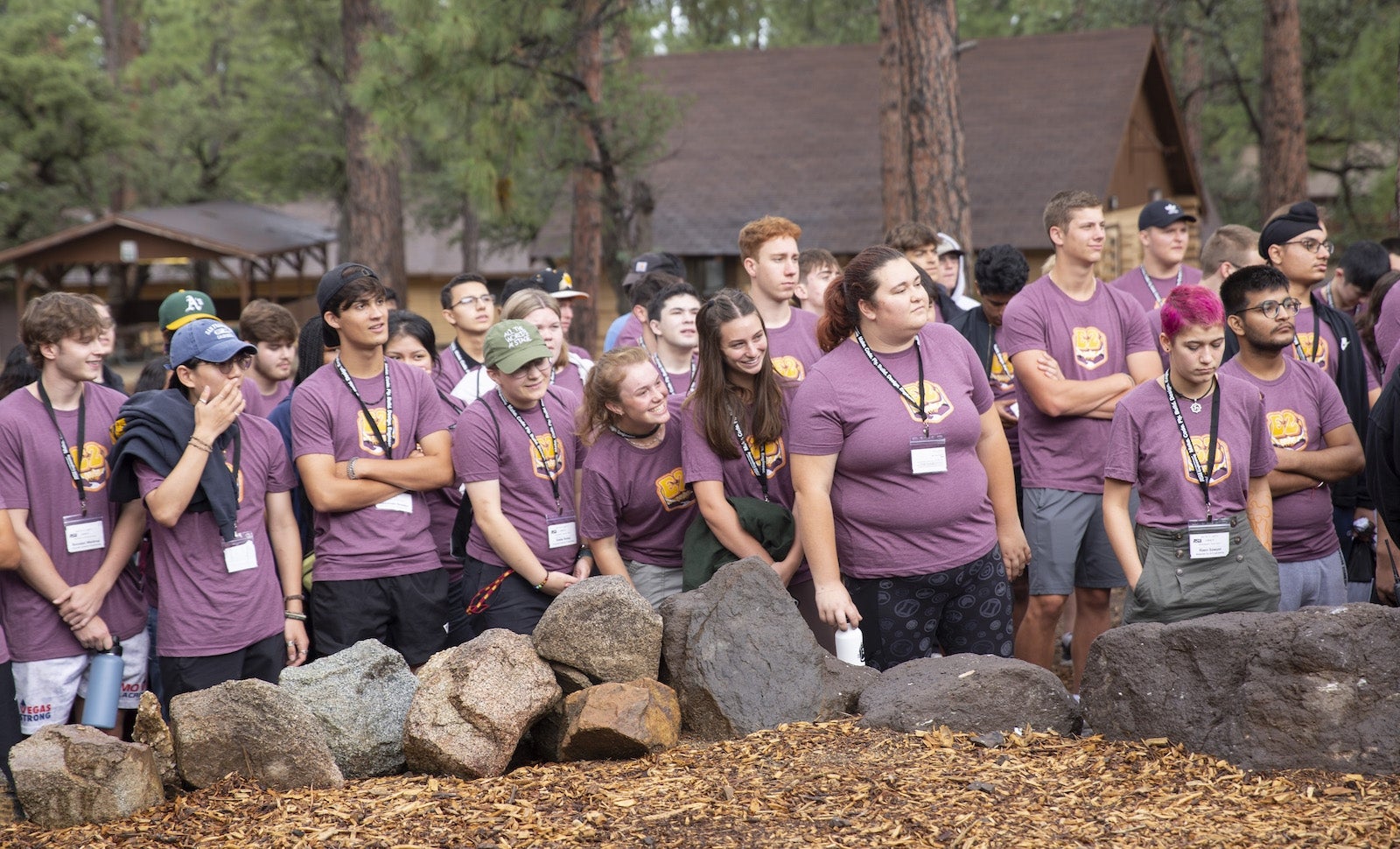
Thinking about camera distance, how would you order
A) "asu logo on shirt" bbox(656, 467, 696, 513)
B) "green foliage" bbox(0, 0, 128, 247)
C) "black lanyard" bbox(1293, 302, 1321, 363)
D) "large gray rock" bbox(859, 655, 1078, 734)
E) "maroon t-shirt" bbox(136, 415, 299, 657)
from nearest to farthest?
"large gray rock" bbox(859, 655, 1078, 734) < "maroon t-shirt" bbox(136, 415, 299, 657) < "asu logo on shirt" bbox(656, 467, 696, 513) < "black lanyard" bbox(1293, 302, 1321, 363) < "green foliage" bbox(0, 0, 128, 247)

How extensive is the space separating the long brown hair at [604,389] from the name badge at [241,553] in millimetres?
1312

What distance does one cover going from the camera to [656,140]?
16.6 meters

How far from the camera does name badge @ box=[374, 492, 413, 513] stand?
16.4ft

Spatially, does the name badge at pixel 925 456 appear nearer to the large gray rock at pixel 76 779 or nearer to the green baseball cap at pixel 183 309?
the large gray rock at pixel 76 779

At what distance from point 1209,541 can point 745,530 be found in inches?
66.6

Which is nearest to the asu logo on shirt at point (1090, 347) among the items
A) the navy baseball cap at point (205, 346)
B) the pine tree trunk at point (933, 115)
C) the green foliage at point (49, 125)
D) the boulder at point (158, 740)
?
the navy baseball cap at point (205, 346)

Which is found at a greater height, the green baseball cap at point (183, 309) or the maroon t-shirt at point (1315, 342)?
the green baseball cap at point (183, 309)

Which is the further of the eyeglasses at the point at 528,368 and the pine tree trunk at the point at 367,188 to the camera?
the pine tree trunk at the point at 367,188

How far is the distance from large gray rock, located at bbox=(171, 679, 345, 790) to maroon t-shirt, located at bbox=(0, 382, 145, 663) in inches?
38.3

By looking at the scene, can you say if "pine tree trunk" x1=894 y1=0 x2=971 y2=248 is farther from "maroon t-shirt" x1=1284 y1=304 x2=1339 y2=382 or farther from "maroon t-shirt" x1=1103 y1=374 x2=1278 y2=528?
"maroon t-shirt" x1=1103 y1=374 x2=1278 y2=528

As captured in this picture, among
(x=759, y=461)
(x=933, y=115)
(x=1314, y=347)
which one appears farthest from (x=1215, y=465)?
(x=933, y=115)

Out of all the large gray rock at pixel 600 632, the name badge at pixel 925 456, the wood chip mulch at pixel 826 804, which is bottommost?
the wood chip mulch at pixel 826 804

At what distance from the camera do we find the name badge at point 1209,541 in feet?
14.7

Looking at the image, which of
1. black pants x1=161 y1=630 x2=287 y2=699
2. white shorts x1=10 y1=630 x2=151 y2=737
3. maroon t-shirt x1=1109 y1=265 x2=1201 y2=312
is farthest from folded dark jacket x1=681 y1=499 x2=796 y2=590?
maroon t-shirt x1=1109 y1=265 x2=1201 y2=312
